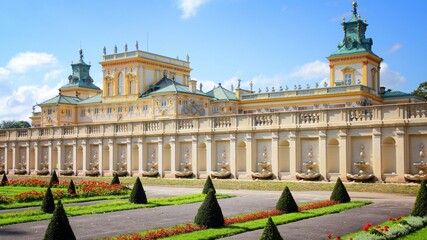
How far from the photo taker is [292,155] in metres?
39.6

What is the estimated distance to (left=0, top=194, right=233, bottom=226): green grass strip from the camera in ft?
73.8

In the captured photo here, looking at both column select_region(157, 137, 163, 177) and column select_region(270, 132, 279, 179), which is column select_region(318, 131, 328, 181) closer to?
column select_region(270, 132, 279, 179)

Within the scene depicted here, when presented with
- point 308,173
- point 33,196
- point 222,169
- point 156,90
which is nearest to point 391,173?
point 308,173

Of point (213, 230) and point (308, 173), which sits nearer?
point (213, 230)

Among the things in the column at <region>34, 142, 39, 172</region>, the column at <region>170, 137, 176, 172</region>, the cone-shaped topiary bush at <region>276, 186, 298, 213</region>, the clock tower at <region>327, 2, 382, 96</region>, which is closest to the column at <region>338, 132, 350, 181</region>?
the cone-shaped topiary bush at <region>276, 186, 298, 213</region>

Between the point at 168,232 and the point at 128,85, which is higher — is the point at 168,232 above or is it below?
below

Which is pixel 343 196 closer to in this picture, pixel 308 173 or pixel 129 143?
pixel 308 173

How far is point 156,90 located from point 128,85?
18.6ft

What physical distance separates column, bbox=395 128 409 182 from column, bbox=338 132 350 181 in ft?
11.7

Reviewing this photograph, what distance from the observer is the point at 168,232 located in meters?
18.0

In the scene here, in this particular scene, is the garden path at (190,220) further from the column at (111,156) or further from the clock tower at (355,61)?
the clock tower at (355,61)

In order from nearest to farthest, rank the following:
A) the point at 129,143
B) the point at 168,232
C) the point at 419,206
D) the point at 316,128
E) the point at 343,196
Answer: the point at 168,232 < the point at 419,206 < the point at 343,196 < the point at 316,128 < the point at 129,143

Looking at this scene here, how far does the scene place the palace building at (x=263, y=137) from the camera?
117 feet

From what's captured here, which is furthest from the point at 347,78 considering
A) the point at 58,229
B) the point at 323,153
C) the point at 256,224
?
the point at 58,229
